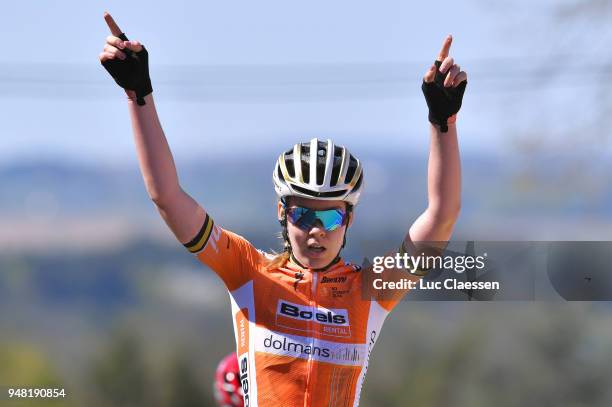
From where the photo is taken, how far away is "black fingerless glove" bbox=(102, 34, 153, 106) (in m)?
5.77

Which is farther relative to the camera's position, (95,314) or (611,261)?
(95,314)

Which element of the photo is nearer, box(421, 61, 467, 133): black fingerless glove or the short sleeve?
box(421, 61, 467, 133): black fingerless glove

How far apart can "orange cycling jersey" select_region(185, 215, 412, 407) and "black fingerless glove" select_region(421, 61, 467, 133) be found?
1023mm

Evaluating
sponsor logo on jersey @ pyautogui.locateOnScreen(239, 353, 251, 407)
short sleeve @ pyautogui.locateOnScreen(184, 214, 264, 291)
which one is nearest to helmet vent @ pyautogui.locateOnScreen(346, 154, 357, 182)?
short sleeve @ pyautogui.locateOnScreen(184, 214, 264, 291)

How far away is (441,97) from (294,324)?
1379 mm

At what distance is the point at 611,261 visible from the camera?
33.5 feet

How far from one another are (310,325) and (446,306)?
16079mm

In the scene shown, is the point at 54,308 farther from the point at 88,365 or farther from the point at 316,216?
the point at 316,216

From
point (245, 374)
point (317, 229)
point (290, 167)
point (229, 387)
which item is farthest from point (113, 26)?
point (229, 387)

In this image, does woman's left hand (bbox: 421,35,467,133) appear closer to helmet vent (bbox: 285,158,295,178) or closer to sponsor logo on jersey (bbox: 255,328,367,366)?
helmet vent (bbox: 285,158,295,178)

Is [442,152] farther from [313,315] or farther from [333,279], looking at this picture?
[313,315]

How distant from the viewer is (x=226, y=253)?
634 centimetres

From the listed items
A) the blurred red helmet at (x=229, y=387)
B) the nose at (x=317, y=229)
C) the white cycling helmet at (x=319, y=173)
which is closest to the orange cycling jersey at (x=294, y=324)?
the nose at (x=317, y=229)

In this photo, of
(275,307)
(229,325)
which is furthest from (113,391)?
(275,307)
